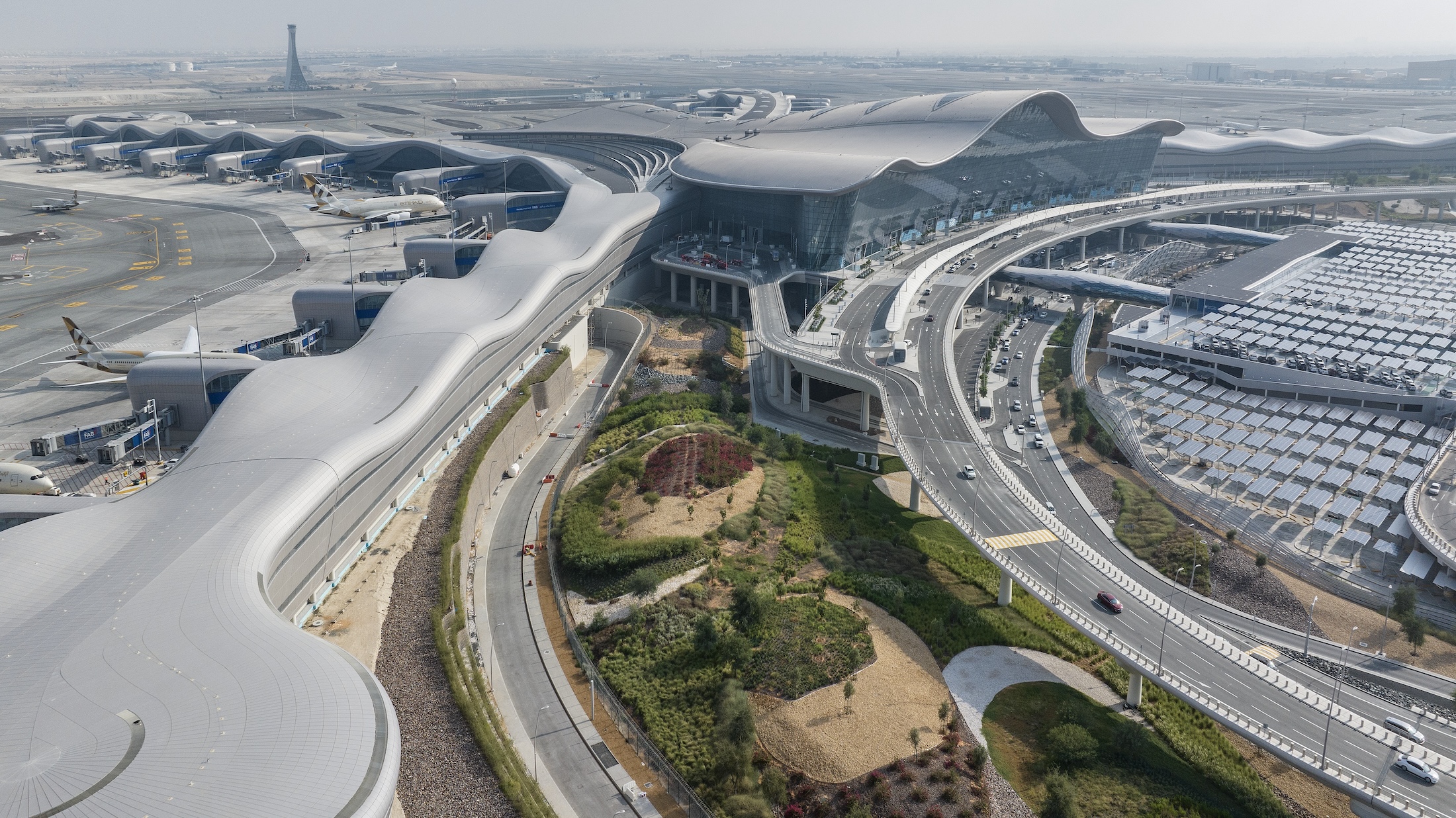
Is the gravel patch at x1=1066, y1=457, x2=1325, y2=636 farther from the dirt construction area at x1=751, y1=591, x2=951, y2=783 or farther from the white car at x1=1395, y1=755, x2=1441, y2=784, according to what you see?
the dirt construction area at x1=751, y1=591, x2=951, y2=783

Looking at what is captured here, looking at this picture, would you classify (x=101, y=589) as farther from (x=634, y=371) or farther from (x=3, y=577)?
(x=634, y=371)

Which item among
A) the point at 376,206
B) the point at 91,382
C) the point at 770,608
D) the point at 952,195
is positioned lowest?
the point at 770,608

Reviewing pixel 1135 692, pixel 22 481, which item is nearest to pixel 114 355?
pixel 22 481

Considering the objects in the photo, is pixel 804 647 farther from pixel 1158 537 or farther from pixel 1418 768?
pixel 1158 537

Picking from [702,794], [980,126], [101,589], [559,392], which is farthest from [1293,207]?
[101,589]

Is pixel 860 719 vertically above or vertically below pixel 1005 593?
below

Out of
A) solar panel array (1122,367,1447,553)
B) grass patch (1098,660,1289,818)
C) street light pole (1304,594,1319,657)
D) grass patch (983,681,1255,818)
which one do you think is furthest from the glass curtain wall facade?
grass patch (983,681,1255,818)

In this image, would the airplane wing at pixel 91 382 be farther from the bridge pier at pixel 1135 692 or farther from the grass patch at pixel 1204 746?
the bridge pier at pixel 1135 692
